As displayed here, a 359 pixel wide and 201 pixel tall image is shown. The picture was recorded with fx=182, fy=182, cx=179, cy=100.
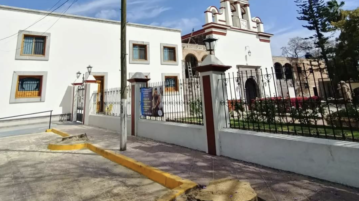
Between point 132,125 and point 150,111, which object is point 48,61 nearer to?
point 132,125

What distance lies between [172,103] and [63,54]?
10107mm

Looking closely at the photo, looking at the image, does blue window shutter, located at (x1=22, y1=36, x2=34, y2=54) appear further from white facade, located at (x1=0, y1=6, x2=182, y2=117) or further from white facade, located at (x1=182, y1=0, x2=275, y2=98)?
white facade, located at (x1=182, y1=0, x2=275, y2=98)

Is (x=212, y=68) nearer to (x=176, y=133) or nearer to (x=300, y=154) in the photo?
(x=176, y=133)

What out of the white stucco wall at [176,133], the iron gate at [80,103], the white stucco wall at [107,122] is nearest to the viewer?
the white stucco wall at [176,133]

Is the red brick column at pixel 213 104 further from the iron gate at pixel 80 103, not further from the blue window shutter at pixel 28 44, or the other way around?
the blue window shutter at pixel 28 44

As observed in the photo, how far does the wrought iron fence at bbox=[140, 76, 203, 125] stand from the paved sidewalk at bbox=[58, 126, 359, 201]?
3.66ft

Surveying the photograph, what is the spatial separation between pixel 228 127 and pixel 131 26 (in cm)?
1325

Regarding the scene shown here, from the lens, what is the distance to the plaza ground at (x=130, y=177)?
2457 mm

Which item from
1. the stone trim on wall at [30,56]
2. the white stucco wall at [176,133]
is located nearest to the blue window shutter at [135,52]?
the stone trim on wall at [30,56]

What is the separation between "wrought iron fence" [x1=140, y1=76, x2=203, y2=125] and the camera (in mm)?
5271

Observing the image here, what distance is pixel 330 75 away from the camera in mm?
2961

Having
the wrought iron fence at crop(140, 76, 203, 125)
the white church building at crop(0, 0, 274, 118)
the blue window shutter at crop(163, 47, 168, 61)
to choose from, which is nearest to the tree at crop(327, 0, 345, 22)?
the white church building at crop(0, 0, 274, 118)

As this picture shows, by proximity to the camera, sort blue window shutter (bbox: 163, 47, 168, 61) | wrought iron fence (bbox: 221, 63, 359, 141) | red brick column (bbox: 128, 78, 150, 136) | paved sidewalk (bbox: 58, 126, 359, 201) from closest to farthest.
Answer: paved sidewalk (bbox: 58, 126, 359, 201), wrought iron fence (bbox: 221, 63, 359, 141), red brick column (bbox: 128, 78, 150, 136), blue window shutter (bbox: 163, 47, 168, 61)

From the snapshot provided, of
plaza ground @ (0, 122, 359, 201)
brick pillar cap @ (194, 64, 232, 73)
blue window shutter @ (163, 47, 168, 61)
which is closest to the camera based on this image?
plaza ground @ (0, 122, 359, 201)
